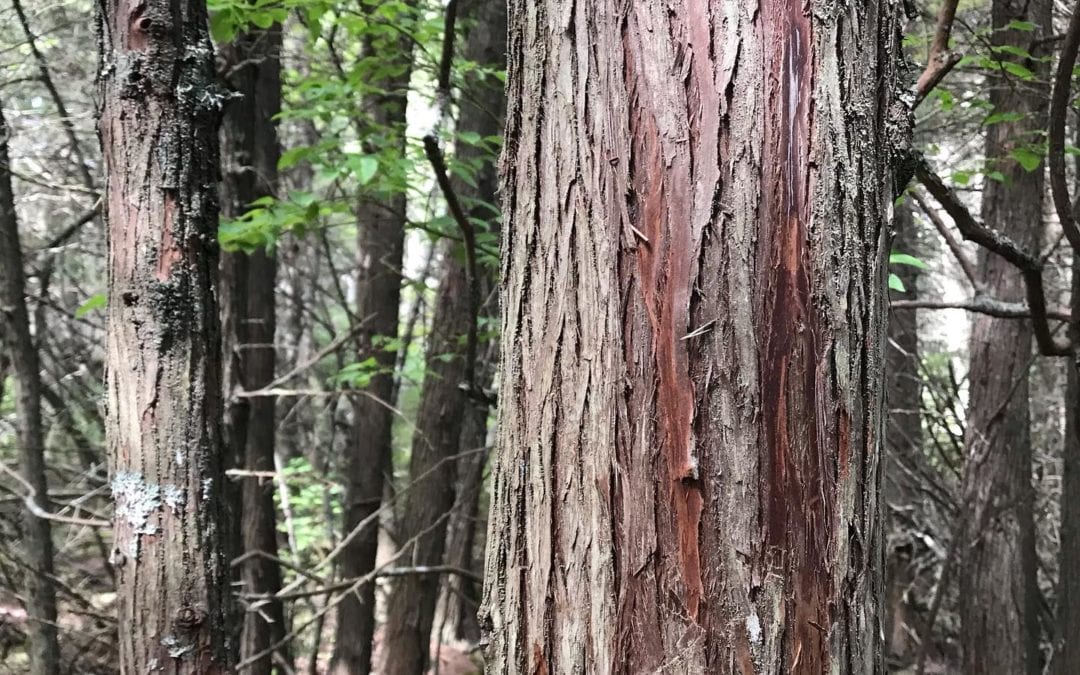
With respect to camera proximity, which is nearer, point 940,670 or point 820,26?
point 820,26

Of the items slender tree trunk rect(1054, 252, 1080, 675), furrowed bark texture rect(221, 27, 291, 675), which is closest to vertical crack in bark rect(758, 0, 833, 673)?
slender tree trunk rect(1054, 252, 1080, 675)

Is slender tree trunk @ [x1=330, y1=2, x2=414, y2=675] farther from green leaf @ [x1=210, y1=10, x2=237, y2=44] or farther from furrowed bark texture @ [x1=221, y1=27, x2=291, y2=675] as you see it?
green leaf @ [x1=210, y1=10, x2=237, y2=44]

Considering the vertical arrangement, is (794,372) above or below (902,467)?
above

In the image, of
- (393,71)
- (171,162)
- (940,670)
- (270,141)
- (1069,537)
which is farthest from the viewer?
(940,670)

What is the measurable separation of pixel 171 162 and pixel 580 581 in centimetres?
240

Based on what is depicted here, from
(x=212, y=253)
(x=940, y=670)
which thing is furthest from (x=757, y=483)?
Result: (x=940, y=670)

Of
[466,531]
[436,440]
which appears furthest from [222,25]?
[466,531]

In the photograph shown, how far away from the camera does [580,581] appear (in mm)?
1173

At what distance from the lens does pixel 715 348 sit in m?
1.11

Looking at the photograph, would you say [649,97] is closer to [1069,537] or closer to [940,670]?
[1069,537]

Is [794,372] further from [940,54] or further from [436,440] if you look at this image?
[436,440]

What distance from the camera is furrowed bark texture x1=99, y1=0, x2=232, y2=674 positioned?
2896mm

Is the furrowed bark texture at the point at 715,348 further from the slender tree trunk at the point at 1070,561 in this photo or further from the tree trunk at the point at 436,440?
the tree trunk at the point at 436,440

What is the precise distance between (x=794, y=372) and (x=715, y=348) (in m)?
0.11
